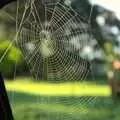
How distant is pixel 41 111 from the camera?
18.6ft

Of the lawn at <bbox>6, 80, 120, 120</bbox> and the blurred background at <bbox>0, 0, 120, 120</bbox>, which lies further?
the lawn at <bbox>6, 80, 120, 120</bbox>

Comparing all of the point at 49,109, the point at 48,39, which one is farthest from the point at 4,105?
the point at 49,109

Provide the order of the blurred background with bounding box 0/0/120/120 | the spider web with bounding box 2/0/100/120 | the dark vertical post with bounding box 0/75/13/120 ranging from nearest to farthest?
the dark vertical post with bounding box 0/75/13/120, the spider web with bounding box 2/0/100/120, the blurred background with bounding box 0/0/120/120

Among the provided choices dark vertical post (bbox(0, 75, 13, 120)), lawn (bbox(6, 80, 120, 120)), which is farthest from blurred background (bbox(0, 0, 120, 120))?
dark vertical post (bbox(0, 75, 13, 120))

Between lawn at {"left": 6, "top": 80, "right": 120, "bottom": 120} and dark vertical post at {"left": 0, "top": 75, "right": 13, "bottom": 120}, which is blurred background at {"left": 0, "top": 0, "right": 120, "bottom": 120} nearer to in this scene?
lawn at {"left": 6, "top": 80, "right": 120, "bottom": 120}

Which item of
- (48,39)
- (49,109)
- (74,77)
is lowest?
(49,109)

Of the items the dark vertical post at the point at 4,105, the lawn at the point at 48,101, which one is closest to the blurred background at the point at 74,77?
the lawn at the point at 48,101

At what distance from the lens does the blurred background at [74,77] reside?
164 inches

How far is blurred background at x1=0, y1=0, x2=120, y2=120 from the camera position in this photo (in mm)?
4176

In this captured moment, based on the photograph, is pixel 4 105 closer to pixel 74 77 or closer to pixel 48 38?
pixel 48 38

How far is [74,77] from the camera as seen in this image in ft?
13.1

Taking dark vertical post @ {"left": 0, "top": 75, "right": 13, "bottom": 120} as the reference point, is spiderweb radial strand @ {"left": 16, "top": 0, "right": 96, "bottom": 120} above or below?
above

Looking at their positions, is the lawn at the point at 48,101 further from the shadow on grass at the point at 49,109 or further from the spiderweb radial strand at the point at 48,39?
the spiderweb radial strand at the point at 48,39

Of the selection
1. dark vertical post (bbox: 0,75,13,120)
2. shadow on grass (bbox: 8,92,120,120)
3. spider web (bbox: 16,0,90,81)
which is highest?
spider web (bbox: 16,0,90,81)
